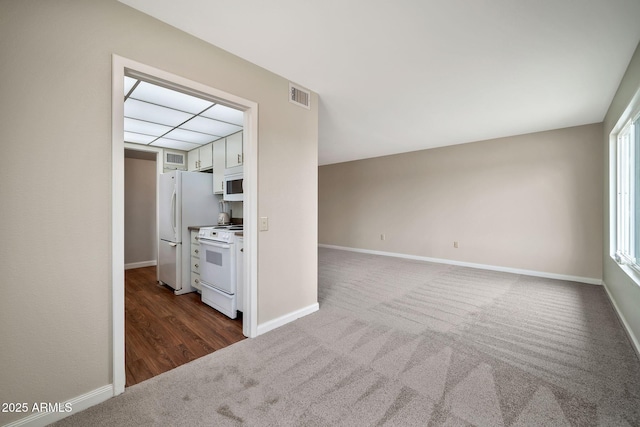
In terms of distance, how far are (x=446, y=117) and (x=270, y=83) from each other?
2588 millimetres

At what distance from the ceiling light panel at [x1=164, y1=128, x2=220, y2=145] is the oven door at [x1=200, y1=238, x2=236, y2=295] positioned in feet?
5.38

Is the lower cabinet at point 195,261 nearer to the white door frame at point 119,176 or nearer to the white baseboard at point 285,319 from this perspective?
the white baseboard at point 285,319

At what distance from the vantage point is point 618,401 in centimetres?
161

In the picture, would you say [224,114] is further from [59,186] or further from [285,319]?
[285,319]

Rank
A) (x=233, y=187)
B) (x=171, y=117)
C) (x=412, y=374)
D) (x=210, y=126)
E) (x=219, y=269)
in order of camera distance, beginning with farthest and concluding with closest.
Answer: (x=233, y=187) → (x=210, y=126) → (x=171, y=117) → (x=219, y=269) → (x=412, y=374)

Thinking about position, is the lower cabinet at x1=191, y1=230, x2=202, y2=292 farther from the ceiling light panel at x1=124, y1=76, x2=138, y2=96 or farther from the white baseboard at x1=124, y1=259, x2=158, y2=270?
the white baseboard at x1=124, y1=259, x2=158, y2=270

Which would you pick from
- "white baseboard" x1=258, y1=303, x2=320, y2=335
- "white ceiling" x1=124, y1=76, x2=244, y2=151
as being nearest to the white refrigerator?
"white ceiling" x1=124, y1=76, x2=244, y2=151

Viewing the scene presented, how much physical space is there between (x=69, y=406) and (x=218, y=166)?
10.6ft

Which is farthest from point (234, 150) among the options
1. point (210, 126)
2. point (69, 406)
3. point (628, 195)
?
point (628, 195)

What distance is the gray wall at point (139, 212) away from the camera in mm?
5383

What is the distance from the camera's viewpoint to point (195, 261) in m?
3.66

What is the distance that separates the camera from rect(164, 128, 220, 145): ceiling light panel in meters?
3.87

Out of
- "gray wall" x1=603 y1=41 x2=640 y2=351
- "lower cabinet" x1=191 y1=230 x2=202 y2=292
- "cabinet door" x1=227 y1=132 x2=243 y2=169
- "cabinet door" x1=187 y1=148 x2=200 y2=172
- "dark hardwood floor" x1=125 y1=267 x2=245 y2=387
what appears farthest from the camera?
"cabinet door" x1=187 y1=148 x2=200 y2=172

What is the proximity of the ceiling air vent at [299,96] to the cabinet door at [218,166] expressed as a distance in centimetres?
182
